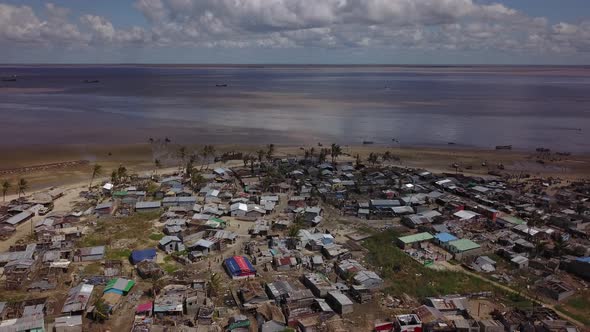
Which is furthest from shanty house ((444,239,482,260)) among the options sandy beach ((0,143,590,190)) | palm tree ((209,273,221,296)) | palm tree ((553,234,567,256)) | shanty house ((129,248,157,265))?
sandy beach ((0,143,590,190))

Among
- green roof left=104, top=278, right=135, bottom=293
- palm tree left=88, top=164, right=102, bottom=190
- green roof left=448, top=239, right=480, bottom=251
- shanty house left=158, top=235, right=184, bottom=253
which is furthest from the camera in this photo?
palm tree left=88, top=164, right=102, bottom=190

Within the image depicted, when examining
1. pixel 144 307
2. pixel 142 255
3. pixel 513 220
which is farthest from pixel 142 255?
pixel 513 220

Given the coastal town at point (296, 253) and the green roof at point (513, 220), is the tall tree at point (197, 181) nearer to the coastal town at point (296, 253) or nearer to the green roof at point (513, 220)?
the coastal town at point (296, 253)

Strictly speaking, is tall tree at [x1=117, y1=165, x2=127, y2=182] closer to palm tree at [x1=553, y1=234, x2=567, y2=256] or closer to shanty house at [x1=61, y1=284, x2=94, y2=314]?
shanty house at [x1=61, y1=284, x2=94, y2=314]

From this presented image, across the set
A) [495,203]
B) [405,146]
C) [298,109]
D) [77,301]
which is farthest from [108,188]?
[298,109]

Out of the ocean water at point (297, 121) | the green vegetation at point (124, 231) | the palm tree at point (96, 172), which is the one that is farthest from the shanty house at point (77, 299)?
the ocean water at point (297, 121)

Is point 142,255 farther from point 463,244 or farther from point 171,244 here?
point 463,244
